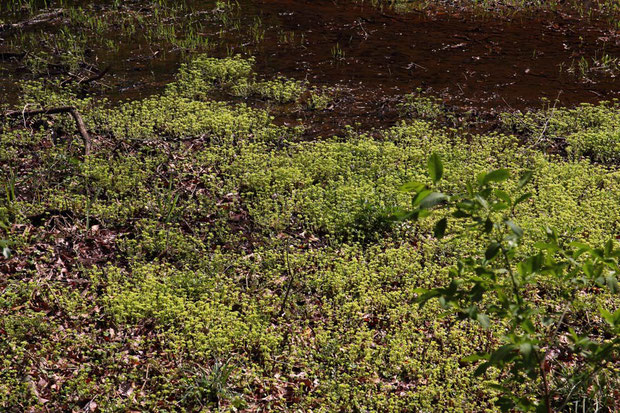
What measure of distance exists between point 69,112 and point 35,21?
589 cm

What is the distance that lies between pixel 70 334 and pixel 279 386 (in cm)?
188

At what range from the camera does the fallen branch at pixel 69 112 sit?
315 inches

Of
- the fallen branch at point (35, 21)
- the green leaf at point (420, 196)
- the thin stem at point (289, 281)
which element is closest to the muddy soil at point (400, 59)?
the fallen branch at point (35, 21)

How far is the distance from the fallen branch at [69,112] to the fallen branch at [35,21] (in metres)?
5.29

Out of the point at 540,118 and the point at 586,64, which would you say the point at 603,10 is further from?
the point at 540,118

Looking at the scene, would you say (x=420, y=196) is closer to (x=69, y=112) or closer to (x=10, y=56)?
(x=69, y=112)

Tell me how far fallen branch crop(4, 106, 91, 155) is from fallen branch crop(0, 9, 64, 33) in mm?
5287

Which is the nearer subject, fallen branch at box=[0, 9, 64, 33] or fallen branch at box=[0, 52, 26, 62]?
fallen branch at box=[0, 52, 26, 62]

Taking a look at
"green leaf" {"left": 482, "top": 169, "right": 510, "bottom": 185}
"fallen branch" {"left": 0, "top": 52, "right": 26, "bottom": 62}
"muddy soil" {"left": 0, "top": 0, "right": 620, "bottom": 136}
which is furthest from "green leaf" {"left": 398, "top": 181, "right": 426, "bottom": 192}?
"fallen branch" {"left": 0, "top": 52, "right": 26, "bottom": 62}

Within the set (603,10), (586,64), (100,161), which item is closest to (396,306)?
(100,161)

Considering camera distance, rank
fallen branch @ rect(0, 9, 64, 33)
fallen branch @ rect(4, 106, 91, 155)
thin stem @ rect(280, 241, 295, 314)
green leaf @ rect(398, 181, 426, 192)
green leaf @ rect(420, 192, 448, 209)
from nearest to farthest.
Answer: green leaf @ rect(420, 192, 448, 209)
green leaf @ rect(398, 181, 426, 192)
thin stem @ rect(280, 241, 295, 314)
fallen branch @ rect(4, 106, 91, 155)
fallen branch @ rect(0, 9, 64, 33)

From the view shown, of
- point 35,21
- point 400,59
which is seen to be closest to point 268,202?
point 400,59

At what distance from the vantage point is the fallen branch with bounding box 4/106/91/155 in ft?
26.3

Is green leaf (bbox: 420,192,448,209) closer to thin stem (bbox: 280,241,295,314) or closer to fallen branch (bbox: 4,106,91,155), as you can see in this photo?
thin stem (bbox: 280,241,295,314)
